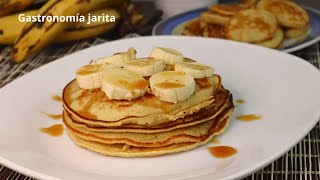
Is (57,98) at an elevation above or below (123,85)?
below

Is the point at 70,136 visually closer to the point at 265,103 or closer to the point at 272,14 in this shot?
the point at 265,103

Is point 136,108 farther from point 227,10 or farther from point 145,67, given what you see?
point 227,10

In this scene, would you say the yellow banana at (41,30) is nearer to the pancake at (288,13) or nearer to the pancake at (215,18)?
the pancake at (215,18)

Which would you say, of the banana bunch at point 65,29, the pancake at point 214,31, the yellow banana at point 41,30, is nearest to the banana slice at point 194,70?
the pancake at point 214,31

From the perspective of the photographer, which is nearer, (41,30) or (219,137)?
(219,137)

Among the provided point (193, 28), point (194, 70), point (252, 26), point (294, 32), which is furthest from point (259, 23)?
point (194, 70)

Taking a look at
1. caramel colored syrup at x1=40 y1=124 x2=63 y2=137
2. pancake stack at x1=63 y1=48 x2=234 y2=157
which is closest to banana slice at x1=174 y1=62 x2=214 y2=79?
pancake stack at x1=63 y1=48 x2=234 y2=157
